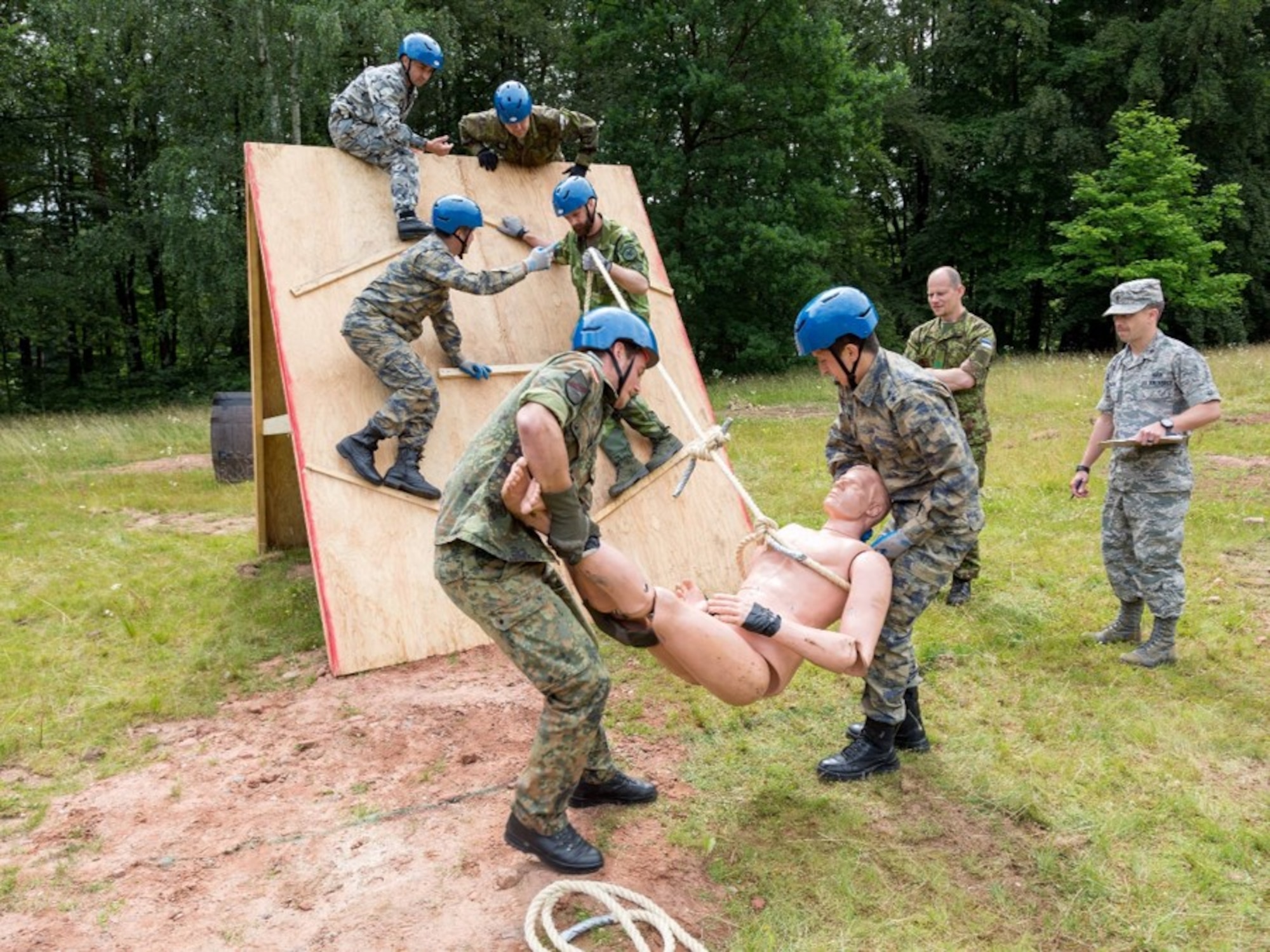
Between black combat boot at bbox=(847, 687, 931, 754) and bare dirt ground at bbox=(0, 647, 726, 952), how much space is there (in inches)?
44.1

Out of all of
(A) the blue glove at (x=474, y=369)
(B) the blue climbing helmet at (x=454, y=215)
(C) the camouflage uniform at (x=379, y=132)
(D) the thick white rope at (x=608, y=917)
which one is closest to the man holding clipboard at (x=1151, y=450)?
(D) the thick white rope at (x=608, y=917)

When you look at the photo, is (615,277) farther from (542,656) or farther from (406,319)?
(542,656)

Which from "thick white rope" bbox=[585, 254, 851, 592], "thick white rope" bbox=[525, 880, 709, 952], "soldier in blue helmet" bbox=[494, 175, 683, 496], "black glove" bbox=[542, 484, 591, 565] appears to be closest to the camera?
"thick white rope" bbox=[525, 880, 709, 952]

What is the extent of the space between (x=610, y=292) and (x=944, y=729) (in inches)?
158

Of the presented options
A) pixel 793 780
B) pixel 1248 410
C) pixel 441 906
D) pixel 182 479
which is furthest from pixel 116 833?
pixel 1248 410

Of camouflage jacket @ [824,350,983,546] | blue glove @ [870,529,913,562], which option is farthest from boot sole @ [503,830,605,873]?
camouflage jacket @ [824,350,983,546]

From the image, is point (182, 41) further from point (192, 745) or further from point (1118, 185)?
point (1118, 185)

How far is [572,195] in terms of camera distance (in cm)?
654

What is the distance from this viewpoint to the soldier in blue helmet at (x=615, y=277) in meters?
6.64

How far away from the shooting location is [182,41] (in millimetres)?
19266

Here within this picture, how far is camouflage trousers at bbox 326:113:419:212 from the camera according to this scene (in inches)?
269

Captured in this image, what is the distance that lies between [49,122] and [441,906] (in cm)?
3010

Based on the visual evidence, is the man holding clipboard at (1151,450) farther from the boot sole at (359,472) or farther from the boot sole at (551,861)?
the boot sole at (359,472)

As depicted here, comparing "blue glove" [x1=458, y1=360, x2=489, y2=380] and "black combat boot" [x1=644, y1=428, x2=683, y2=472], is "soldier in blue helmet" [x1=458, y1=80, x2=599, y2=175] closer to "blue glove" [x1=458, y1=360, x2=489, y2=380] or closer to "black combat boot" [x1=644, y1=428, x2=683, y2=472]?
"blue glove" [x1=458, y1=360, x2=489, y2=380]
